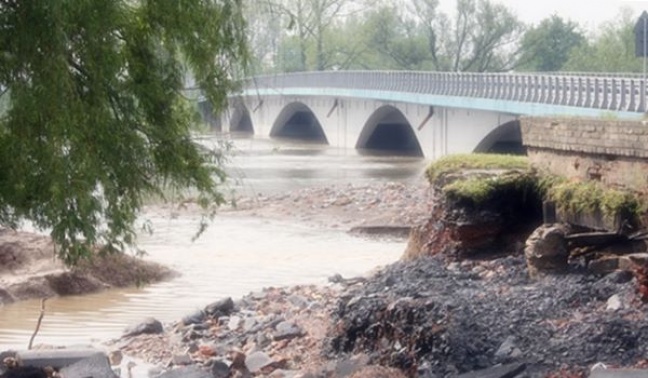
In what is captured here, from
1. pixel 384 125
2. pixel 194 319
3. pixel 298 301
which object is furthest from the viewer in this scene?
pixel 384 125

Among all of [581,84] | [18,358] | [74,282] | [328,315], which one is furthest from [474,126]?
[18,358]

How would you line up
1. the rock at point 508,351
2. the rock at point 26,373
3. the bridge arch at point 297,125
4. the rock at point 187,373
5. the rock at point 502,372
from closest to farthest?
the rock at point 502,372, the rock at point 508,351, the rock at point 26,373, the rock at point 187,373, the bridge arch at point 297,125

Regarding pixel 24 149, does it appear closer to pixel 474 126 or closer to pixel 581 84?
pixel 581 84

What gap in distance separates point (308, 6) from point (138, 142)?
7.50 m

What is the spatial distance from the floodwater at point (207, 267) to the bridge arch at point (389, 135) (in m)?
23.6

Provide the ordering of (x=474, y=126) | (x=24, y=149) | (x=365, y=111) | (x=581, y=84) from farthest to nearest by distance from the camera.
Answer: (x=365, y=111) < (x=474, y=126) < (x=581, y=84) < (x=24, y=149)

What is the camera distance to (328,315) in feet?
50.0

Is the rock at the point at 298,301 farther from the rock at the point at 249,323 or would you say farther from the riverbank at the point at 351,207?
the riverbank at the point at 351,207

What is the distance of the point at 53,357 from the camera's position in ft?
42.2

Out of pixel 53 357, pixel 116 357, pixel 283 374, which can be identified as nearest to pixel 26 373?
pixel 53 357

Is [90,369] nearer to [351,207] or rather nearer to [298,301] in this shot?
[298,301]

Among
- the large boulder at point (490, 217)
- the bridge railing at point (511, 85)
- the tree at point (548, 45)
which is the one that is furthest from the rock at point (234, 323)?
the tree at point (548, 45)

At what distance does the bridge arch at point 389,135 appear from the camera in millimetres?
64938

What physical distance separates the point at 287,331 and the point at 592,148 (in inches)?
149
